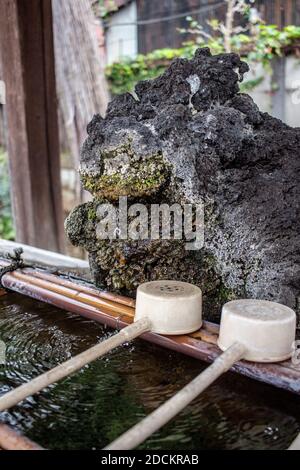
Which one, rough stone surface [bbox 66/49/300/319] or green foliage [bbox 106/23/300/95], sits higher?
green foliage [bbox 106/23/300/95]

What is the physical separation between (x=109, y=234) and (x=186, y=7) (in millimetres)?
7811

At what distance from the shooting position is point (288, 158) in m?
1.95

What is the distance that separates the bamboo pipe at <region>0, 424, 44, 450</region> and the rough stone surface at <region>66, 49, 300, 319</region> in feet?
3.07

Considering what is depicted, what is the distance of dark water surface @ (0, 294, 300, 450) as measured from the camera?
51.0 inches

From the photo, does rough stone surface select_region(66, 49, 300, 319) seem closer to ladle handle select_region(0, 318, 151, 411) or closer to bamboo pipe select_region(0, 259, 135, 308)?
bamboo pipe select_region(0, 259, 135, 308)

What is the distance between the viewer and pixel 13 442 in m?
1.15

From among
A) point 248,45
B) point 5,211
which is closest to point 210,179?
point 5,211

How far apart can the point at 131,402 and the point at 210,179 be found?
0.88m

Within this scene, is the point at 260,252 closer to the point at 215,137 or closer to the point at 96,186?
the point at 215,137

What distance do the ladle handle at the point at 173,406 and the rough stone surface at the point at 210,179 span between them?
44 cm

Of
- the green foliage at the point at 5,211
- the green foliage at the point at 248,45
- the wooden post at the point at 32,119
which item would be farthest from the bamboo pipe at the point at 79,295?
the green foliage at the point at 248,45

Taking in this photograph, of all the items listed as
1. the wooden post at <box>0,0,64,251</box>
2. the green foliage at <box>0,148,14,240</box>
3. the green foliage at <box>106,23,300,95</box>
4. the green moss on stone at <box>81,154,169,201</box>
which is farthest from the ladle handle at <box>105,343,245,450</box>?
the green foliage at <box>0,148,14,240</box>
